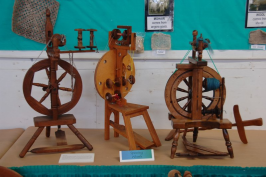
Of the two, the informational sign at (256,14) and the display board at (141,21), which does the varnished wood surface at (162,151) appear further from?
the informational sign at (256,14)

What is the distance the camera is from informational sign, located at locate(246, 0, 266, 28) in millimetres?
2479

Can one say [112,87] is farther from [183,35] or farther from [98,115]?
[183,35]

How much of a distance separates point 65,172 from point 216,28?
1.75 meters

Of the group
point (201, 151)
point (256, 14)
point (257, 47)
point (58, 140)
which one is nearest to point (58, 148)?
point (58, 140)

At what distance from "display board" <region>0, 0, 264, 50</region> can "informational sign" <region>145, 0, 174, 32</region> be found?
4cm

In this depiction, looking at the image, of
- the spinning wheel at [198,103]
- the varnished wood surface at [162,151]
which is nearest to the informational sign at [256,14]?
the spinning wheel at [198,103]

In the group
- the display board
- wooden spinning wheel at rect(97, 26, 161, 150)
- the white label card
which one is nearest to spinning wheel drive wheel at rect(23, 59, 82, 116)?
wooden spinning wheel at rect(97, 26, 161, 150)

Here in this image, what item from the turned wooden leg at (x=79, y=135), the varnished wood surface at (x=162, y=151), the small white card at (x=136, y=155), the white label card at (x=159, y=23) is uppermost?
the white label card at (x=159, y=23)

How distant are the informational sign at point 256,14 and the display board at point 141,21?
0.15ft

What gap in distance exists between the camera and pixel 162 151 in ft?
6.63

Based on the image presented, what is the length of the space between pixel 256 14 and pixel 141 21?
3.33 ft

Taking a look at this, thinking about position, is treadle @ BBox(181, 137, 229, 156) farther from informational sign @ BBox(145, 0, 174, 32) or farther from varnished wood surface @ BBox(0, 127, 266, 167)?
informational sign @ BBox(145, 0, 174, 32)

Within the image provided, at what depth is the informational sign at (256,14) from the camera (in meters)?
2.48

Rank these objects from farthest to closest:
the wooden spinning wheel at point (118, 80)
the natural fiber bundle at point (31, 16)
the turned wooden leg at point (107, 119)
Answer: the natural fiber bundle at point (31, 16) < the turned wooden leg at point (107, 119) < the wooden spinning wheel at point (118, 80)
